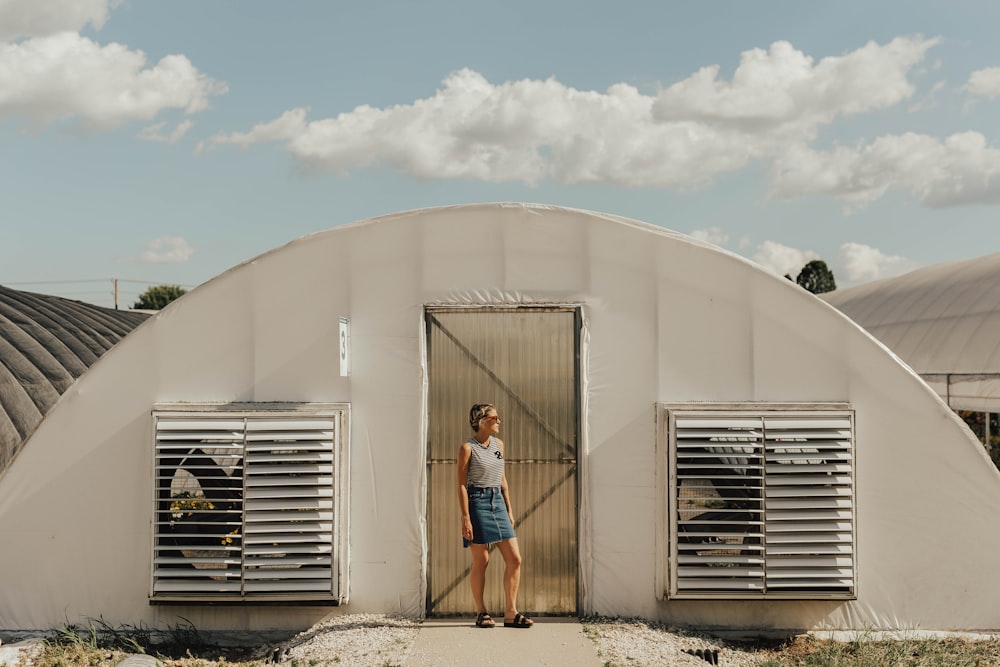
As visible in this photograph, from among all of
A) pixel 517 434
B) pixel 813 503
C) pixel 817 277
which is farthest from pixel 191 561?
pixel 817 277

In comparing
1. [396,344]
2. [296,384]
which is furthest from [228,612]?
[396,344]

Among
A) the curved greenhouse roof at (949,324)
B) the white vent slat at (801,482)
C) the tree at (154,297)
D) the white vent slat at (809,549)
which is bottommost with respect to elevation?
the white vent slat at (809,549)

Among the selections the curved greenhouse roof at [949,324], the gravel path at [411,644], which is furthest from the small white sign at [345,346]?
the curved greenhouse roof at [949,324]

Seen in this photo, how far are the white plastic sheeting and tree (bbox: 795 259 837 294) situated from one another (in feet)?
174

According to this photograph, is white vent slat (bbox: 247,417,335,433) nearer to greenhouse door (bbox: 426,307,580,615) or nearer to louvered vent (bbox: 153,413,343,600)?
louvered vent (bbox: 153,413,343,600)

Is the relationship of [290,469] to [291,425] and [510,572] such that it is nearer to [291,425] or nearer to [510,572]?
[291,425]

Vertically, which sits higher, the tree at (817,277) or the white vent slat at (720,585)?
the tree at (817,277)

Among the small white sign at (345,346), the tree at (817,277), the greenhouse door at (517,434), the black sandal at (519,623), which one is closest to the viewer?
the black sandal at (519,623)

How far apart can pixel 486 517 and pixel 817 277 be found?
56.2 metres

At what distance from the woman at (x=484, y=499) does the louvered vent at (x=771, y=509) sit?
1627 millimetres

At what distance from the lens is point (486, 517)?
697 cm

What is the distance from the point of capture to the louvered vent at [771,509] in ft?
24.6

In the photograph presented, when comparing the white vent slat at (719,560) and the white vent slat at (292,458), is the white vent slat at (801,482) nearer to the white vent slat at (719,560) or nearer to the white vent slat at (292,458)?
the white vent slat at (719,560)

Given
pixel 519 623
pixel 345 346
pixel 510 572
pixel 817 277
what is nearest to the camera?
pixel 510 572
